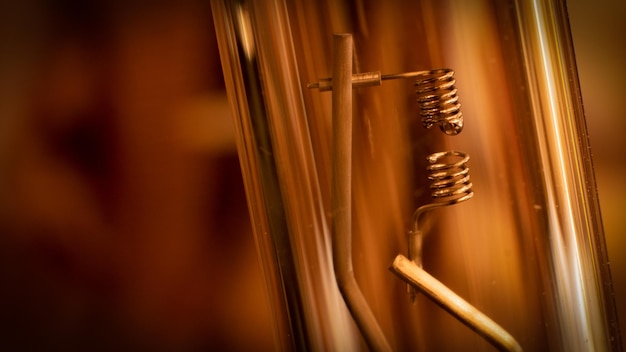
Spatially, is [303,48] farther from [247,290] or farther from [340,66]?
[247,290]

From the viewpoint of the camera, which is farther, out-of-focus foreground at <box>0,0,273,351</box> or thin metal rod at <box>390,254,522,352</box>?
out-of-focus foreground at <box>0,0,273,351</box>

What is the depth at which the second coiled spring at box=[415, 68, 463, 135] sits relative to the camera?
44cm

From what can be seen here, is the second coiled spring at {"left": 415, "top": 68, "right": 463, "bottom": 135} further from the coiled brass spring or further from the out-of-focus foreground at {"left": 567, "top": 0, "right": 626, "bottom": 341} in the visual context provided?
the out-of-focus foreground at {"left": 567, "top": 0, "right": 626, "bottom": 341}

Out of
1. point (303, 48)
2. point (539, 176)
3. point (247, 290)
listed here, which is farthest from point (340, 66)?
point (247, 290)

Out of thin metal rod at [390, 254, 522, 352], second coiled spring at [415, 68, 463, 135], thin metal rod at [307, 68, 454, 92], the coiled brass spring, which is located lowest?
thin metal rod at [390, 254, 522, 352]

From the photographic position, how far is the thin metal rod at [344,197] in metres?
0.43

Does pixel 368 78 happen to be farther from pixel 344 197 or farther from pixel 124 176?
pixel 124 176

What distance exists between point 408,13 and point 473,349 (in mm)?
212

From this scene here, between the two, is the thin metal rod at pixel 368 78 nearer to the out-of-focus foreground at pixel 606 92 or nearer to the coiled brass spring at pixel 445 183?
the coiled brass spring at pixel 445 183

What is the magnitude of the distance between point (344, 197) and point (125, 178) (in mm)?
228

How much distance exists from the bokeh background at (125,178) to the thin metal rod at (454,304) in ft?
0.58

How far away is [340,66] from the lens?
43 cm

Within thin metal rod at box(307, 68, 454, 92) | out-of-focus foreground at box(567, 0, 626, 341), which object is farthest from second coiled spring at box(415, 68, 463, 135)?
out-of-focus foreground at box(567, 0, 626, 341)

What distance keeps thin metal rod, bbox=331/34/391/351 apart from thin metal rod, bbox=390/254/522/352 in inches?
1.2
